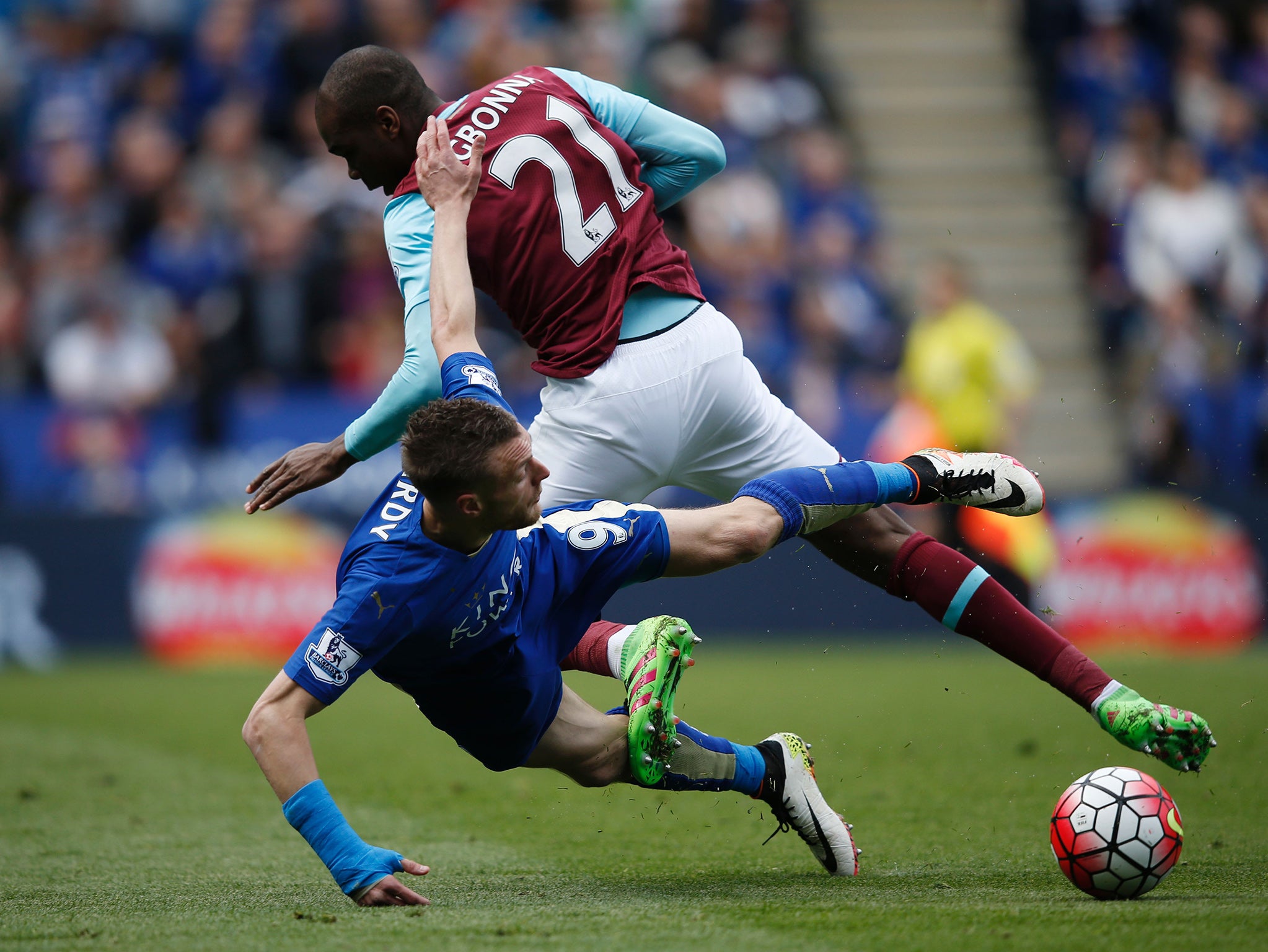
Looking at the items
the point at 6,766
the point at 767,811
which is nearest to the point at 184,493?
the point at 6,766

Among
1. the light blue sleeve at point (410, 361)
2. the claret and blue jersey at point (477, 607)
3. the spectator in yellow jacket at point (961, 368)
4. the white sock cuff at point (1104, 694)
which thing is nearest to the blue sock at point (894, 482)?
the claret and blue jersey at point (477, 607)

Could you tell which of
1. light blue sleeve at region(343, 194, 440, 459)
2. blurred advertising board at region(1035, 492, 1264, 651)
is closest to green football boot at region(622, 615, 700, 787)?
light blue sleeve at region(343, 194, 440, 459)

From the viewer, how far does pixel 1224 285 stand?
12305 millimetres

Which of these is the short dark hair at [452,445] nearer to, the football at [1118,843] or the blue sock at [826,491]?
the blue sock at [826,491]

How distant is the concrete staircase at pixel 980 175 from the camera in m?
14.0

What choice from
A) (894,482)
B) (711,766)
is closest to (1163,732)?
(894,482)

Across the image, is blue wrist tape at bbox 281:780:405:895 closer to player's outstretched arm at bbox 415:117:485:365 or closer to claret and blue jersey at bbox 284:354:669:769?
claret and blue jersey at bbox 284:354:669:769

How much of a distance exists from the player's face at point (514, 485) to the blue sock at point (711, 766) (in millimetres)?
902

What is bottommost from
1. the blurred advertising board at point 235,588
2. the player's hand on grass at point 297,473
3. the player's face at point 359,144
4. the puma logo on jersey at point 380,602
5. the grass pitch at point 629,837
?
the blurred advertising board at point 235,588

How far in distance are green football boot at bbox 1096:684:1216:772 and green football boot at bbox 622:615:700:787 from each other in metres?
1.26

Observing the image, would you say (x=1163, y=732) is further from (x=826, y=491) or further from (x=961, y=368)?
(x=961, y=368)

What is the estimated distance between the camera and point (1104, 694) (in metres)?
4.37

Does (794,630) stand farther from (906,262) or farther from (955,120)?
(955,120)

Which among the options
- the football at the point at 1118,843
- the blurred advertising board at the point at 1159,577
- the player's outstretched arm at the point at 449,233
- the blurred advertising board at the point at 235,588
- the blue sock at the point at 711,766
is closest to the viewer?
the football at the point at 1118,843
